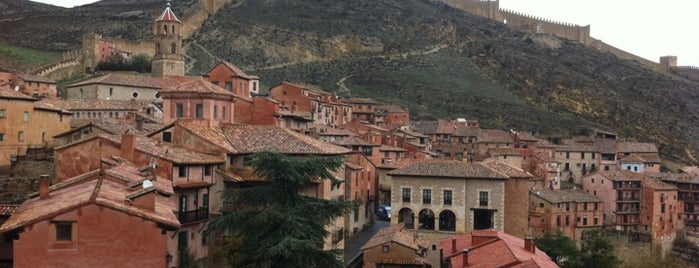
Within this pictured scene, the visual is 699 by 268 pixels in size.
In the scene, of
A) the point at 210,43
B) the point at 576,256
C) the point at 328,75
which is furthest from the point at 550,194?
the point at 210,43

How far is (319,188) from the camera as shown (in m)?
33.4

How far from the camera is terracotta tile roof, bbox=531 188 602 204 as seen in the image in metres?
61.7

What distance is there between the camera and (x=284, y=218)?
2277 centimetres

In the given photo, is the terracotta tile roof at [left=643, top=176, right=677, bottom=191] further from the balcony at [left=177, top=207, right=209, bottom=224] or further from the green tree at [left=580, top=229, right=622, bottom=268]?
the balcony at [left=177, top=207, right=209, bottom=224]

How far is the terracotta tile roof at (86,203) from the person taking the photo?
59.5 ft

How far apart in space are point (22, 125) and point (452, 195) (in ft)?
88.3

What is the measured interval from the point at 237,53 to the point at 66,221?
341 feet

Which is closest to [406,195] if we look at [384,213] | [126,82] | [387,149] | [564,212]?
[384,213]

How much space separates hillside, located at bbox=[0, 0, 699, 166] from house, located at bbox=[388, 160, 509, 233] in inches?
2278

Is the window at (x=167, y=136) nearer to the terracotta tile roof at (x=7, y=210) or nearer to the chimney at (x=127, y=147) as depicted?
the chimney at (x=127, y=147)

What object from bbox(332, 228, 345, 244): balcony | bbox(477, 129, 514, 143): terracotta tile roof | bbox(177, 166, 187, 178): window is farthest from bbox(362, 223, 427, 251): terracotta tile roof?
bbox(477, 129, 514, 143): terracotta tile roof

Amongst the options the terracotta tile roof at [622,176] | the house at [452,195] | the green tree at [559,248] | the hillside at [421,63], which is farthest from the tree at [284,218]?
the hillside at [421,63]

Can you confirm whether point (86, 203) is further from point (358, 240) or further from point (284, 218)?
point (358, 240)

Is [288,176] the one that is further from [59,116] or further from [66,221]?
[59,116]
